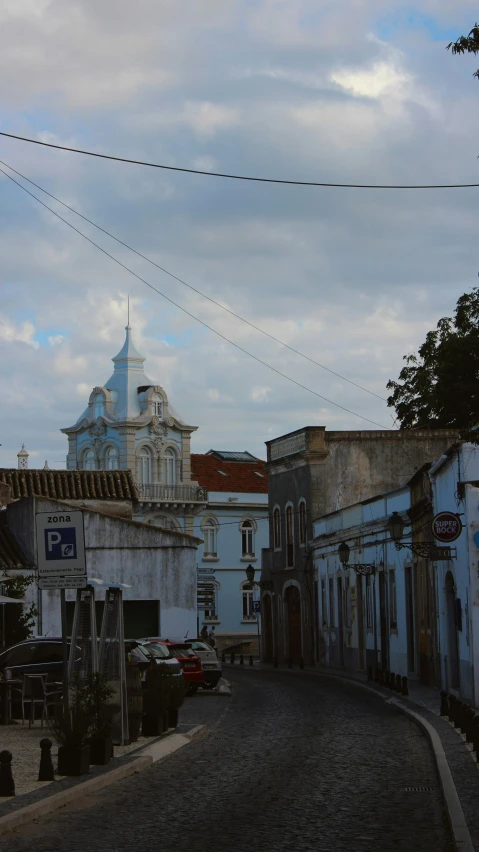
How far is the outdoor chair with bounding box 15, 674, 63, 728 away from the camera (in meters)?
23.2

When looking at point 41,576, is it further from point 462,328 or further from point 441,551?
point 462,328

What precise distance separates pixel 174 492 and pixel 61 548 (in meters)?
68.3

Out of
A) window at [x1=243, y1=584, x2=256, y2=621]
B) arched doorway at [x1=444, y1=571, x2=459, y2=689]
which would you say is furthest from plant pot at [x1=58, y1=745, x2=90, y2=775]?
window at [x1=243, y1=584, x2=256, y2=621]

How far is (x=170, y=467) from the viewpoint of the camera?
86.8 m

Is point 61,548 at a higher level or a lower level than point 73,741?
higher

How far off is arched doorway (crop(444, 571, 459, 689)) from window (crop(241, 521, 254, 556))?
179 ft

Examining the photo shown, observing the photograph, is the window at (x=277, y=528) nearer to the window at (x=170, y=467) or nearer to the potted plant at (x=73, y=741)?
the window at (x=170, y=467)

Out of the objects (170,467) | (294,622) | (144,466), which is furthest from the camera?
(170,467)

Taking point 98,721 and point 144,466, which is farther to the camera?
point 144,466

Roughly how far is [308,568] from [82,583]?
41.4 meters

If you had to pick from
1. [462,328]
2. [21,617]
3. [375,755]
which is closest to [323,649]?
[462,328]

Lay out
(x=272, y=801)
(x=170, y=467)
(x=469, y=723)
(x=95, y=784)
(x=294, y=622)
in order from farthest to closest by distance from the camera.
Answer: (x=170, y=467) < (x=294, y=622) < (x=469, y=723) < (x=95, y=784) < (x=272, y=801)

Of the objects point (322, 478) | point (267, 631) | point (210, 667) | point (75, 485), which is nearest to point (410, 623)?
point (210, 667)

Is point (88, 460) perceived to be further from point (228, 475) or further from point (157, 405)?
point (228, 475)
